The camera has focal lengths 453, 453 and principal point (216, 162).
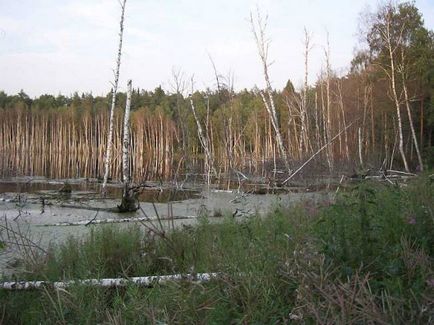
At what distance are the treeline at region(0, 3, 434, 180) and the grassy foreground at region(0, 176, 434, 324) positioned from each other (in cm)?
172

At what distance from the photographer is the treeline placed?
930 inches

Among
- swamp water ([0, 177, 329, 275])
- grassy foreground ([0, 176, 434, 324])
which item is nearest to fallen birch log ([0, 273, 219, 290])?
grassy foreground ([0, 176, 434, 324])

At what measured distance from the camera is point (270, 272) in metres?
3.72

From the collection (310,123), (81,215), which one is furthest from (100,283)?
(310,123)

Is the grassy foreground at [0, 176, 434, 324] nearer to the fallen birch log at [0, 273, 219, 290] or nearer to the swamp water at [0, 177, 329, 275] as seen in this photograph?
the fallen birch log at [0, 273, 219, 290]

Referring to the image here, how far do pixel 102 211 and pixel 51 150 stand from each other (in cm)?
5250

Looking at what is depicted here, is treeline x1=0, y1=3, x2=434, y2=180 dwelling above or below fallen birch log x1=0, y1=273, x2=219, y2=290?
above

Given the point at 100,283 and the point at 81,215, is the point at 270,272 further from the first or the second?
the point at 81,215

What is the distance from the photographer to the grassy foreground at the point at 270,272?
2467mm

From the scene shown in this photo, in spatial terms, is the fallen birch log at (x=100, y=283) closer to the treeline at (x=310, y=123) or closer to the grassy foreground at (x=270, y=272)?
the grassy foreground at (x=270, y=272)

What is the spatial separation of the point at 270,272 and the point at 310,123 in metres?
34.1

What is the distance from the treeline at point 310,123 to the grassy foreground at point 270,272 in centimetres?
172

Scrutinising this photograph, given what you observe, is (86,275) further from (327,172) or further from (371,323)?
(327,172)

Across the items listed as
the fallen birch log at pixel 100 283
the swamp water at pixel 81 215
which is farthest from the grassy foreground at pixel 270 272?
the swamp water at pixel 81 215
